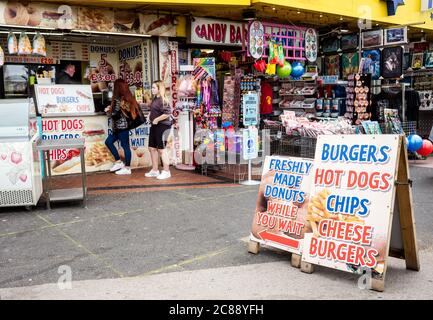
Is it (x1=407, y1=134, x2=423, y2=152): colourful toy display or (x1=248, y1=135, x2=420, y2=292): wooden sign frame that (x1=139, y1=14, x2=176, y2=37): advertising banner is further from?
(x1=248, y1=135, x2=420, y2=292): wooden sign frame

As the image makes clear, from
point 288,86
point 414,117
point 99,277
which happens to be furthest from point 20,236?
point 414,117

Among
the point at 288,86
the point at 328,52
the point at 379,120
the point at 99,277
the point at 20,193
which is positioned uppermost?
the point at 328,52

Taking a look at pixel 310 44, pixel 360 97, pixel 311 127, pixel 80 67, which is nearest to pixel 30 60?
pixel 80 67

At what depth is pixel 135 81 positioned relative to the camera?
1047 cm

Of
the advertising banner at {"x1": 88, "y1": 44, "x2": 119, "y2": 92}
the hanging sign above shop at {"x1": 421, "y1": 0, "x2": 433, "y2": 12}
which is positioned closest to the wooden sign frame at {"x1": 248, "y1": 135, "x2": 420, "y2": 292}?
the advertising banner at {"x1": 88, "y1": 44, "x2": 119, "y2": 92}

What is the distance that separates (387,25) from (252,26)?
4.77 m

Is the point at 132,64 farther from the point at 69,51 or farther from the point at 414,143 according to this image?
the point at 414,143

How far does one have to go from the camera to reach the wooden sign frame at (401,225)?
3.98 meters

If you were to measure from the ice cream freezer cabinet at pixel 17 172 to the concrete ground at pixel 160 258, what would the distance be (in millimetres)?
238

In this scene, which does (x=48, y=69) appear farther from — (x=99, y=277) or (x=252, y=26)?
(x=99, y=277)

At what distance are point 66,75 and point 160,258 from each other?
739cm

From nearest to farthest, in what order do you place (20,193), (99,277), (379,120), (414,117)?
1. (99,277)
2. (20,193)
3. (379,120)
4. (414,117)

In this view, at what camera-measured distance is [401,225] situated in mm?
4207

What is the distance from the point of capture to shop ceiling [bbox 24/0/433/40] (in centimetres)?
872
